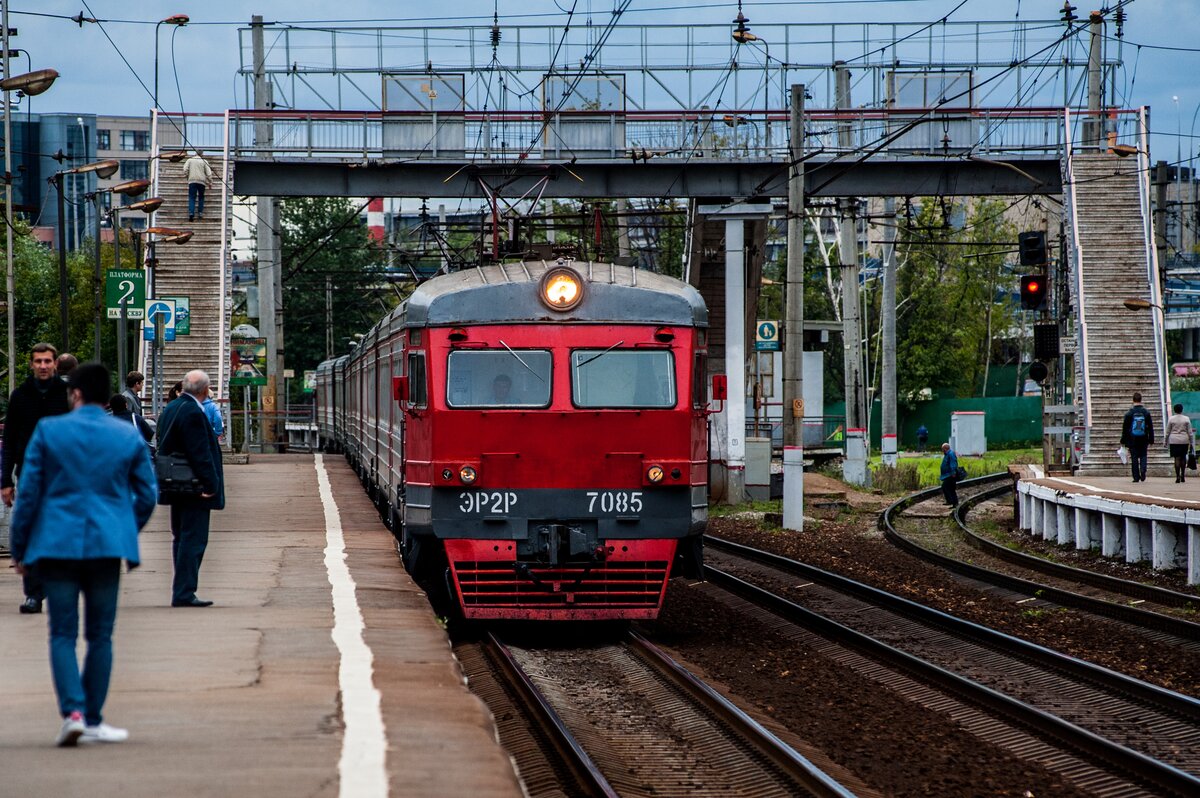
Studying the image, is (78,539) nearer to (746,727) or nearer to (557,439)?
(746,727)

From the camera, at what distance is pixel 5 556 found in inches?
594

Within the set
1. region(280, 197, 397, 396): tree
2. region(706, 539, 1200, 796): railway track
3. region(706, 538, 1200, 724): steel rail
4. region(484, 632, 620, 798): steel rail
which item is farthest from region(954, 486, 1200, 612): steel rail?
region(280, 197, 397, 396): tree

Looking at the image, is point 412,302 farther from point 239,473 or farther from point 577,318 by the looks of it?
point 239,473

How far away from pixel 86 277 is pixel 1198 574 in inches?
1821

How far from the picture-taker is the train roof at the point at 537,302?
12625 millimetres

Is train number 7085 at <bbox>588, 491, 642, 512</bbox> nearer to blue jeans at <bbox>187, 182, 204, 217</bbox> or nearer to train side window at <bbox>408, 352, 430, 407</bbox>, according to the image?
train side window at <bbox>408, 352, 430, 407</bbox>

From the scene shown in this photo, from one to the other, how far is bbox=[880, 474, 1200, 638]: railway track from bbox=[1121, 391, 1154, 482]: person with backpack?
3.00 m

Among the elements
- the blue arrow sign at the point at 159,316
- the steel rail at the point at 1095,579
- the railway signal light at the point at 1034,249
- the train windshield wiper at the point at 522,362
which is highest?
the railway signal light at the point at 1034,249

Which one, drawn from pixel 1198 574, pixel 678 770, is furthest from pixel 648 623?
pixel 1198 574

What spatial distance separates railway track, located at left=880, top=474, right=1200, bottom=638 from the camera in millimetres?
14609

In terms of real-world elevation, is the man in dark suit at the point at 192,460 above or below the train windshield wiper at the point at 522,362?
below

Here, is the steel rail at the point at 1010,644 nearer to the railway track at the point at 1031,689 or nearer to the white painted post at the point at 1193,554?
the railway track at the point at 1031,689

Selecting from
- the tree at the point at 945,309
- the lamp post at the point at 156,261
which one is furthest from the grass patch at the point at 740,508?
the tree at the point at 945,309

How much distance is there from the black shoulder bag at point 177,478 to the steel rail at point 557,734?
2558mm
